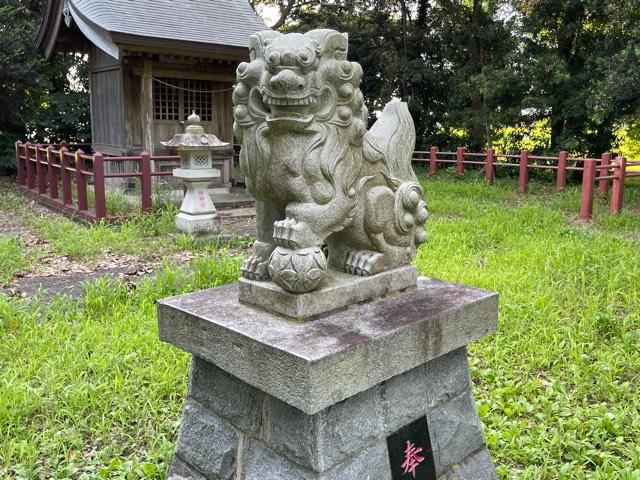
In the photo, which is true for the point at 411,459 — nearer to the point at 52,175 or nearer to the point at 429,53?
the point at 52,175

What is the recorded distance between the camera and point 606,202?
10.8 metres

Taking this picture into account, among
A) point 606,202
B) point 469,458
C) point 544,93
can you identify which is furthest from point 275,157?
point 544,93

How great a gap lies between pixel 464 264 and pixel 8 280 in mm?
4675

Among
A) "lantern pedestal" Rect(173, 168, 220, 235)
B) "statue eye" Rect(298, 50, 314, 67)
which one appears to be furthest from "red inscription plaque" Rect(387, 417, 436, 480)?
"lantern pedestal" Rect(173, 168, 220, 235)

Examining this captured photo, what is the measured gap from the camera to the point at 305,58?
2016 mm

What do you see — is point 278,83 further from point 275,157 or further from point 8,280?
point 8,280

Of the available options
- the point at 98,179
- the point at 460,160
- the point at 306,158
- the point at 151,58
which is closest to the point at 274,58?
the point at 306,158

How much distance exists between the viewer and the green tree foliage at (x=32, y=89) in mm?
13180

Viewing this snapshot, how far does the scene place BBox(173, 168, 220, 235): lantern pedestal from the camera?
7871mm

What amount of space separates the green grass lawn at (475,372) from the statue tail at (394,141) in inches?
62.8

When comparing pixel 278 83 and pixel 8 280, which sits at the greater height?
pixel 278 83

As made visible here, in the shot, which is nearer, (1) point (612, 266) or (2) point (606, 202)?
(1) point (612, 266)

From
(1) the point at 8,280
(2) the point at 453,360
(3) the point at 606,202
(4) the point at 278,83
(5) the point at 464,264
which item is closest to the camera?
(4) the point at 278,83

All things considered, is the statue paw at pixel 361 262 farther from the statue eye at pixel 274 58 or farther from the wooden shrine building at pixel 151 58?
the wooden shrine building at pixel 151 58
